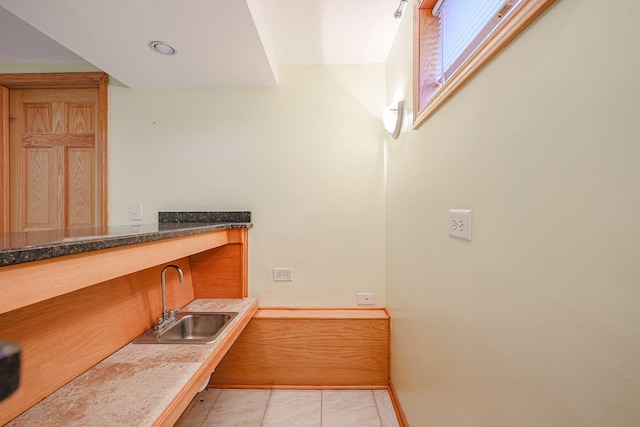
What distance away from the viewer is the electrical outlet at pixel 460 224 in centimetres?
84

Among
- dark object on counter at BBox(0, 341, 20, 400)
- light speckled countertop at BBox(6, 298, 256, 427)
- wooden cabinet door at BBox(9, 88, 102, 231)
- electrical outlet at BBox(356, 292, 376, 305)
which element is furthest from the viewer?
wooden cabinet door at BBox(9, 88, 102, 231)

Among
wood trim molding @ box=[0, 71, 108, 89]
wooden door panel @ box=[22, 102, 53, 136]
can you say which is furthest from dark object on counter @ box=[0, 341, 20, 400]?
wooden door panel @ box=[22, 102, 53, 136]

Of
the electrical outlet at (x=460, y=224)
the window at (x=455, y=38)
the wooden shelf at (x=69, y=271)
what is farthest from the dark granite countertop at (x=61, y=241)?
the window at (x=455, y=38)

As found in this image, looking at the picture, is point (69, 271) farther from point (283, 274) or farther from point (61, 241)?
point (283, 274)

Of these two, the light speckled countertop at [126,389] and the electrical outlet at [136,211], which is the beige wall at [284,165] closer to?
the electrical outlet at [136,211]

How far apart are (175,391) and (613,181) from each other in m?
1.27

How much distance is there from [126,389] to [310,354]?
1198 millimetres

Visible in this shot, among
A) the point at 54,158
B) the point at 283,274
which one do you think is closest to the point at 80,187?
the point at 54,158

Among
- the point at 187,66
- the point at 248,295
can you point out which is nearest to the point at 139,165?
the point at 187,66

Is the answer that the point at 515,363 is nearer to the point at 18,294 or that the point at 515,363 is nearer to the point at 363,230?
the point at 18,294

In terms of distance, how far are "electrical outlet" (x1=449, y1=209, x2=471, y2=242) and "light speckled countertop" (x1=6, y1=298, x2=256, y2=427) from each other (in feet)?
3.65

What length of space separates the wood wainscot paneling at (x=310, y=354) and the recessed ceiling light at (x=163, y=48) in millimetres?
1891

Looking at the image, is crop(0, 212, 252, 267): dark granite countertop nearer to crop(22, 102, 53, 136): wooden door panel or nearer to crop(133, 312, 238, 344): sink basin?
crop(133, 312, 238, 344): sink basin

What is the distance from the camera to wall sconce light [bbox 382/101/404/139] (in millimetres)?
1600
